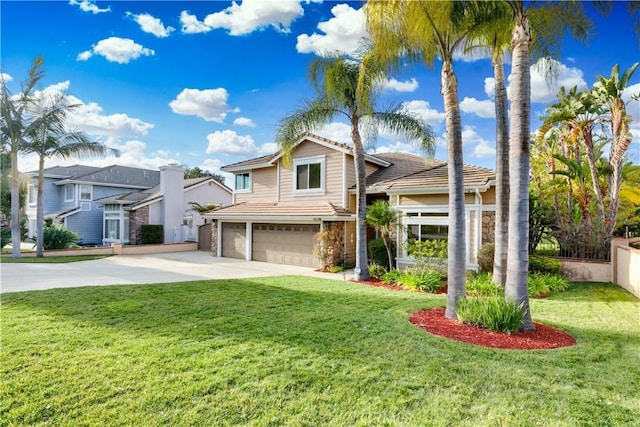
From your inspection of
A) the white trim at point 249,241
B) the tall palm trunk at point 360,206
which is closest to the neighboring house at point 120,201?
the white trim at point 249,241

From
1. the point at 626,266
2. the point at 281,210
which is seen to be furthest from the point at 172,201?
the point at 626,266

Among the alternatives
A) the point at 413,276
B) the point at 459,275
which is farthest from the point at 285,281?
the point at 459,275

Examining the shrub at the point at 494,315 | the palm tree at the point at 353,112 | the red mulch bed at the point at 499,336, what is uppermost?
the palm tree at the point at 353,112

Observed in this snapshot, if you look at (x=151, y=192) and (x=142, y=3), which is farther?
(x=151, y=192)

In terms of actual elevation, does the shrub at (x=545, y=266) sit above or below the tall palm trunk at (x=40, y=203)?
below

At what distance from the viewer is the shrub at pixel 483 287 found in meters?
9.82

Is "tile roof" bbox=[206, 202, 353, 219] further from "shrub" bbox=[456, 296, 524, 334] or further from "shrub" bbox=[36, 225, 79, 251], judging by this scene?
"shrub" bbox=[36, 225, 79, 251]

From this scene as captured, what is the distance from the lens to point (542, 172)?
1841 centimetres

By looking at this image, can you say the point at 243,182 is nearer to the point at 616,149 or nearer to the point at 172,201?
the point at 172,201

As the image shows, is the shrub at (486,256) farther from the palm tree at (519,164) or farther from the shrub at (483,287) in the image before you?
the palm tree at (519,164)

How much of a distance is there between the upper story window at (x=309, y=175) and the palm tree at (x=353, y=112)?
13.6ft

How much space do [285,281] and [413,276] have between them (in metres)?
4.26

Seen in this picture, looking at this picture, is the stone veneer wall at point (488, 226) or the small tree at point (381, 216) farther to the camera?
the small tree at point (381, 216)

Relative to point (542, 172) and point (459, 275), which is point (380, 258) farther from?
point (542, 172)
